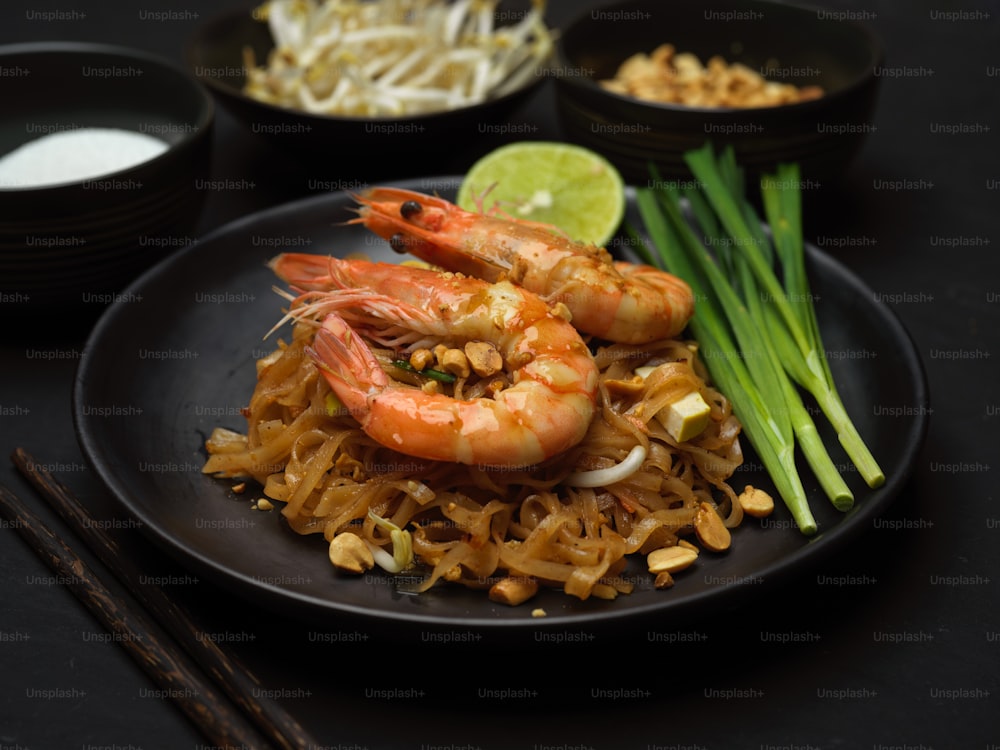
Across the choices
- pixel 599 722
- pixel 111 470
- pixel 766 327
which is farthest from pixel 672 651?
pixel 111 470

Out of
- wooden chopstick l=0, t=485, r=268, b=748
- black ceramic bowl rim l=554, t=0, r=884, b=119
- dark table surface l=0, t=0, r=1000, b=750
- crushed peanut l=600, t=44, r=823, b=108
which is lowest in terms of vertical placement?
dark table surface l=0, t=0, r=1000, b=750

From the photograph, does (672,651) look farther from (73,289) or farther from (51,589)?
(73,289)

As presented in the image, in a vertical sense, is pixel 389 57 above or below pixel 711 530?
above

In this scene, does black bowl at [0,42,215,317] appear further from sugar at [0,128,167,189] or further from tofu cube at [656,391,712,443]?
tofu cube at [656,391,712,443]

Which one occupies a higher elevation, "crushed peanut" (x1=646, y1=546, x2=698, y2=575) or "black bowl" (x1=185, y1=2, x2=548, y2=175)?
"black bowl" (x1=185, y1=2, x2=548, y2=175)

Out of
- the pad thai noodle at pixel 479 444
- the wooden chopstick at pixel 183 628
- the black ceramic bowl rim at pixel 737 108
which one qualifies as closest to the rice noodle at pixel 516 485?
the pad thai noodle at pixel 479 444

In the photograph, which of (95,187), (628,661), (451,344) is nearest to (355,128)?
(95,187)

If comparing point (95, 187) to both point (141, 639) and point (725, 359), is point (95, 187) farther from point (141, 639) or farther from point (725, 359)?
point (725, 359)

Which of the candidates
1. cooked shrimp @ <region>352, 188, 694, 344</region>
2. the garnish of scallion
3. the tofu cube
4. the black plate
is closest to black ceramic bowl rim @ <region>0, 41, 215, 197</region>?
the black plate

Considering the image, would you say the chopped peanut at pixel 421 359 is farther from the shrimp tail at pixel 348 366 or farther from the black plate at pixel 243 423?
the black plate at pixel 243 423
